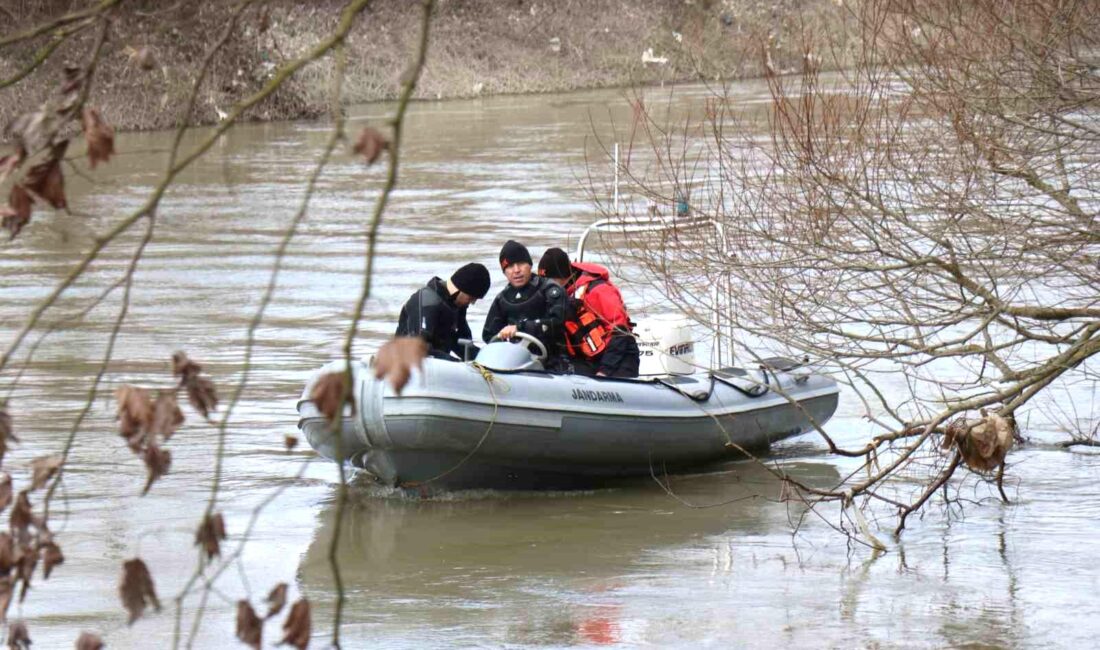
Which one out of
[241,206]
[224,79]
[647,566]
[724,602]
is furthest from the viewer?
[224,79]

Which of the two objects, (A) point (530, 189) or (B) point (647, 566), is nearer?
(B) point (647, 566)

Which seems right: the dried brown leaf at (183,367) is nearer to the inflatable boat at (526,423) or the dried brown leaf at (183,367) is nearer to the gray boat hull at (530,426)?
the gray boat hull at (530,426)

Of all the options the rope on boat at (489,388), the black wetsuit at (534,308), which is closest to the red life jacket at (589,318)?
the black wetsuit at (534,308)

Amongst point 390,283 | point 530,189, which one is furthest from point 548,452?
point 530,189

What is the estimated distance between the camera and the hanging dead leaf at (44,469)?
2385 mm

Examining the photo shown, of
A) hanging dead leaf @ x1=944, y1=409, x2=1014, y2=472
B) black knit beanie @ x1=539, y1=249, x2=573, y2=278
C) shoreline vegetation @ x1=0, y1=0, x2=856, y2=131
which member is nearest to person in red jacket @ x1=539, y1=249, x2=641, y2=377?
black knit beanie @ x1=539, y1=249, x2=573, y2=278

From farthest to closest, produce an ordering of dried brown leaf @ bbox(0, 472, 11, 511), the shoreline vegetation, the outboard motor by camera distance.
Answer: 1. the shoreline vegetation
2. the outboard motor
3. dried brown leaf @ bbox(0, 472, 11, 511)

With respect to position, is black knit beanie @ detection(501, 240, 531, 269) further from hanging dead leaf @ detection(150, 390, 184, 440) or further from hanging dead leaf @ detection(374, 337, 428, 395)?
hanging dead leaf @ detection(374, 337, 428, 395)

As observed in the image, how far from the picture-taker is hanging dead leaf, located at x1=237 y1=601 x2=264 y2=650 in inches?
88.3

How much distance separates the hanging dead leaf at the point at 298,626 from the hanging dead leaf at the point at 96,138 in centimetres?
70

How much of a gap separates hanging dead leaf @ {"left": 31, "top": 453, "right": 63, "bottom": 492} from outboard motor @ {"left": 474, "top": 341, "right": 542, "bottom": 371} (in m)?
5.10

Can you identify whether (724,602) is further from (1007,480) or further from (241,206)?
(241,206)

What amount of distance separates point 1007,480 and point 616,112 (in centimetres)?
2336

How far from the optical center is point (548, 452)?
7.69 meters
